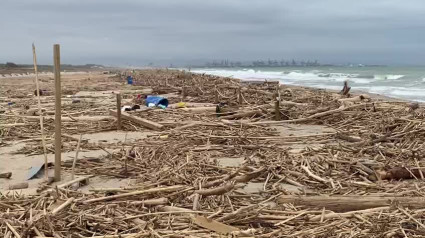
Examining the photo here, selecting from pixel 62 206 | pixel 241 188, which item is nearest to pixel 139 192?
pixel 62 206

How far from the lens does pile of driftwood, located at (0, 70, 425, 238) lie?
12.7 ft

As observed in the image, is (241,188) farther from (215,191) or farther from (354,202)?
(354,202)

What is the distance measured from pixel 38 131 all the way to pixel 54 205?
5.35 metres

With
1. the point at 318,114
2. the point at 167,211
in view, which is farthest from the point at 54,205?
the point at 318,114

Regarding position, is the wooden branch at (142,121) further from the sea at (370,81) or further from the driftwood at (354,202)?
the sea at (370,81)

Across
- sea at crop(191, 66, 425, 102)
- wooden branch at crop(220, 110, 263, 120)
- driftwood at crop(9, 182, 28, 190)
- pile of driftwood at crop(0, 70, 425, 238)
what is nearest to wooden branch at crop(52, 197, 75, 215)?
pile of driftwood at crop(0, 70, 425, 238)

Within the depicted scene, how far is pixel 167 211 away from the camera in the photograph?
419 centimetres

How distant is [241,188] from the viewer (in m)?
5.19

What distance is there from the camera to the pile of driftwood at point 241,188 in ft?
12.7

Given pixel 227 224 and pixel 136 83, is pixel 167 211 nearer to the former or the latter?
pixel 227 224

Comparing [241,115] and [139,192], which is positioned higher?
[241,115]

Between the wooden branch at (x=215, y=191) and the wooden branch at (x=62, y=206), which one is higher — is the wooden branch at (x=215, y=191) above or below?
above

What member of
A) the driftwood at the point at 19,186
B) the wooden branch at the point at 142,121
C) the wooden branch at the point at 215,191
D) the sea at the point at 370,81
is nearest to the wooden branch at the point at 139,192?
the wooden branch at the point at 215,191

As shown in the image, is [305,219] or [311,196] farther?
[311,196]
